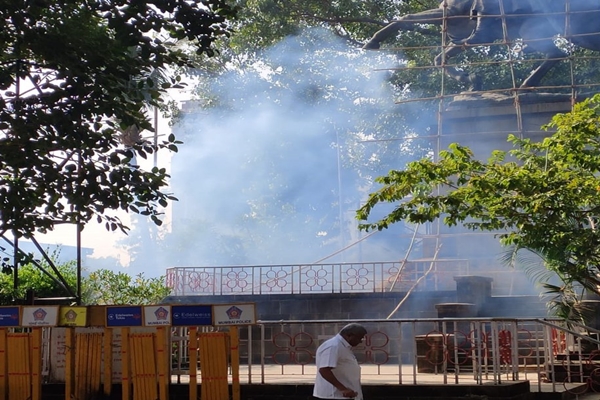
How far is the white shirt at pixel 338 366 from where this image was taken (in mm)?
9578

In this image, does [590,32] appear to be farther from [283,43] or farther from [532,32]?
[283,43]

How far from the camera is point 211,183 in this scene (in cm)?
4097

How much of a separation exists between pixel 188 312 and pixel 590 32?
15718mm

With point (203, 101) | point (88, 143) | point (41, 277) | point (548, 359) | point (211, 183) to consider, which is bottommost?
point (548, 359)

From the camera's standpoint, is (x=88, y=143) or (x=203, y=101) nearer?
(x=88, y=143)

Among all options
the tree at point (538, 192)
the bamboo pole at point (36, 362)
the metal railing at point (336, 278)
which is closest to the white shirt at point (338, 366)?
the tree at point (538, 192)

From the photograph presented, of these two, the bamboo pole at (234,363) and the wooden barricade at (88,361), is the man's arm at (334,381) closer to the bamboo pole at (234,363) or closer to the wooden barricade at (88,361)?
the bamboo pole at (234,363)

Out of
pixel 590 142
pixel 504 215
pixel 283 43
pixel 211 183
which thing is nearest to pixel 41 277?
pixel 504 215

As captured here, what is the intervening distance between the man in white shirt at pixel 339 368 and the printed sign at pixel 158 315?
3.69m

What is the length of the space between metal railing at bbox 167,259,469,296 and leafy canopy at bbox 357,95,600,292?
365 inches

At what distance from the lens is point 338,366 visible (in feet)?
31.6

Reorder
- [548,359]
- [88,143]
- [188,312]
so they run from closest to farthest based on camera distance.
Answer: [88,143] → [188,312] → [548,359]

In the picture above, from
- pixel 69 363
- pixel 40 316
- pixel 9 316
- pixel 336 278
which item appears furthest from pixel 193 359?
pixel 336 278

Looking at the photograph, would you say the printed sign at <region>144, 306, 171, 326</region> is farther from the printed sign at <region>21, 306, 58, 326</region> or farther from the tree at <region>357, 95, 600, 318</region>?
the tree at <region>357, 95, 600, 318</region>
